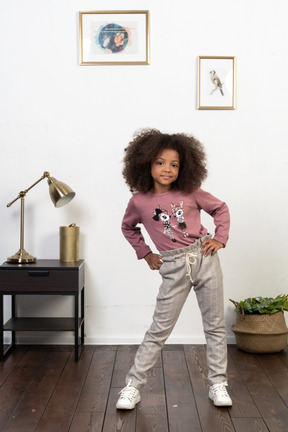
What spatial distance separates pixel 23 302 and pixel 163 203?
4.50ft

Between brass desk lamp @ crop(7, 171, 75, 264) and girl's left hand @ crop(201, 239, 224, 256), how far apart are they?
94cm

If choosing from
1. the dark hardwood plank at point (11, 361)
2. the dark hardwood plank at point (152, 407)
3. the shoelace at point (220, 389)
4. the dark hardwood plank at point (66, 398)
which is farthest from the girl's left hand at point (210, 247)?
the dark hardwood plank at point (11, 361)

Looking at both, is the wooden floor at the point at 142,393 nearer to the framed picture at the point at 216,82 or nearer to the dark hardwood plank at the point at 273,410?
the dark hardwood plank at the point at 273,410

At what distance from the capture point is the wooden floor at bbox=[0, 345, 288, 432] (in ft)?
6.37

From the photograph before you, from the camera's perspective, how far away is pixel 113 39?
120 inches

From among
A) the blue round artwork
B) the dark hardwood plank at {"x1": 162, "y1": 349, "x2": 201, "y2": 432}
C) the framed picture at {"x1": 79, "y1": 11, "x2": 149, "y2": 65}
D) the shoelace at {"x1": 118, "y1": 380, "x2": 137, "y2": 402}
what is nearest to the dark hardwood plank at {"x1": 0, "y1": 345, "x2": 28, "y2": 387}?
the shoelace at {"x1": 118, "y1": 380, "x2": 137, "y2": 402}

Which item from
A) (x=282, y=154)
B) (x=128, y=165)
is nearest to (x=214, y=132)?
(x=282, y=154)

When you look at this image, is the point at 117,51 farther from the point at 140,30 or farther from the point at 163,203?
the point at 163,203

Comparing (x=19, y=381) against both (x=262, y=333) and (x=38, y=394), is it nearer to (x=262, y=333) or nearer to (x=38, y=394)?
(x=38, y=394)

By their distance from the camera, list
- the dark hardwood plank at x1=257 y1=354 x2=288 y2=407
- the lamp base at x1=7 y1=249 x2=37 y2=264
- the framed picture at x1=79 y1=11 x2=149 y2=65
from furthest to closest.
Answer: the framed picture at x1=79 y1=11 x2=149 y2=65
the lamp base at x1=7 y1=249 x2=37 y2=264
the dark hardwood plank at x1=257 y1=354 x2=288 y2=407

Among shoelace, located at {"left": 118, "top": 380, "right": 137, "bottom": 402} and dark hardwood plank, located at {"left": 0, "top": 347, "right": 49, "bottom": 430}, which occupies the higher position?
shoelace, located at {"left": 118, "top": 380, "right": 137, "bottom": 402}

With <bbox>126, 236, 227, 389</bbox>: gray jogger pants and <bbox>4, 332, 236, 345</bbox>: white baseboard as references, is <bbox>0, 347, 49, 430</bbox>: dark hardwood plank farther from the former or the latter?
<bbox>126, 236, 227, 389</bbox>: gray jogger pants

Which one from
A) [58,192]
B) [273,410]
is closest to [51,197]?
[58,192]

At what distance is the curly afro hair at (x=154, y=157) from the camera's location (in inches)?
83.9
